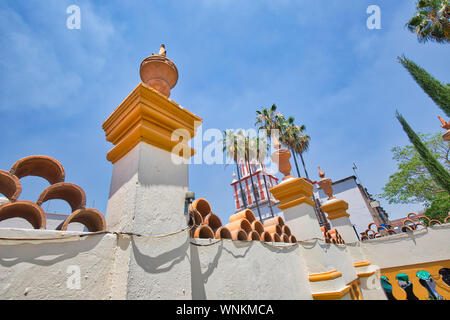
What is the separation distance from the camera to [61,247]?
122cm

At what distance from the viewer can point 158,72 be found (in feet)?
7.30

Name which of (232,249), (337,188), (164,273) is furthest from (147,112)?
(337,188)

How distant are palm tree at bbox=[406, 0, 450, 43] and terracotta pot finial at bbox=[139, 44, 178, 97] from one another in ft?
62.7

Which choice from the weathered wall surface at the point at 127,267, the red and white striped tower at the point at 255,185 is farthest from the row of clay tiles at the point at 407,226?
the red and white striped tower at the point at 255,185

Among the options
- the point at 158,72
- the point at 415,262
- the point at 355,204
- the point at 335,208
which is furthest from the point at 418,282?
the point at 355,204

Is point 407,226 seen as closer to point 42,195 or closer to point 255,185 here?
point 42,195

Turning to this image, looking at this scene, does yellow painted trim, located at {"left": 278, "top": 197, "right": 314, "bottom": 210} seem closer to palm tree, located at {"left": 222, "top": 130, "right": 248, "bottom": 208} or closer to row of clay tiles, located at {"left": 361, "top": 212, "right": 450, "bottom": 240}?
row of clay tiles, located at {"left": 361, "top": 212, "right": 450, "bottom": 240}

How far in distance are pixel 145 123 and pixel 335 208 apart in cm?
616

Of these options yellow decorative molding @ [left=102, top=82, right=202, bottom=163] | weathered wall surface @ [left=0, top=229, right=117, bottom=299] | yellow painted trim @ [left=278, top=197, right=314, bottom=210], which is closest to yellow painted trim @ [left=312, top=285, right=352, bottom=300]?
yellow painted trim @ [left=278, top=197, right=314, bottom=210]

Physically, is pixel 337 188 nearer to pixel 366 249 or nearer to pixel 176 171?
pixel 366 249

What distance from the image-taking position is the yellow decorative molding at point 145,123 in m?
1.82

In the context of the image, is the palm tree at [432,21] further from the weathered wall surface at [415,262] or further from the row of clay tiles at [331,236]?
the row of clay tiles at [331,236]

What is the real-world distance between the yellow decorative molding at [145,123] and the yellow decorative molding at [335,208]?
548 centimetres
